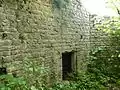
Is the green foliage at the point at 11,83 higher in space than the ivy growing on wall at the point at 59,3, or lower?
lower

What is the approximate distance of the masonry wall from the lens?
13.4ft

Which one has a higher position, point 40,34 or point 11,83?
point 40,34

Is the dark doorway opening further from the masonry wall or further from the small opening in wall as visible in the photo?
the small opening in wall

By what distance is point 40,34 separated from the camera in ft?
17.2

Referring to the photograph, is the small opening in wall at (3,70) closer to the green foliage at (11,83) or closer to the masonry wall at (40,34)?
the masonry wall at (40,34)

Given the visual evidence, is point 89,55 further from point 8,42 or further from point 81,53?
point 8,42

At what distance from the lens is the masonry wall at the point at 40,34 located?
4086 millimetres

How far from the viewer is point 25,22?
4.61m

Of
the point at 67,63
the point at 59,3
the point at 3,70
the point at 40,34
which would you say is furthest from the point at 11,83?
the point at 67,63

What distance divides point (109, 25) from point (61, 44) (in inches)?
106

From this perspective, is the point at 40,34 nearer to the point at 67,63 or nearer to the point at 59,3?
the point at 59,3

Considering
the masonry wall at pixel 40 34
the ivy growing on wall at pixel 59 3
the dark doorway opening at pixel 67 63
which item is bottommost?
the dark doorway opening at pixel 67 63

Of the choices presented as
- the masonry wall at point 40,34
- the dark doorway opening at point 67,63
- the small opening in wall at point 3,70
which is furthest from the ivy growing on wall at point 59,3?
the small opening in wall at point 3,70

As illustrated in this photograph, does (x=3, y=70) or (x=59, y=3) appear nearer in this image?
(x=3, y=70)
